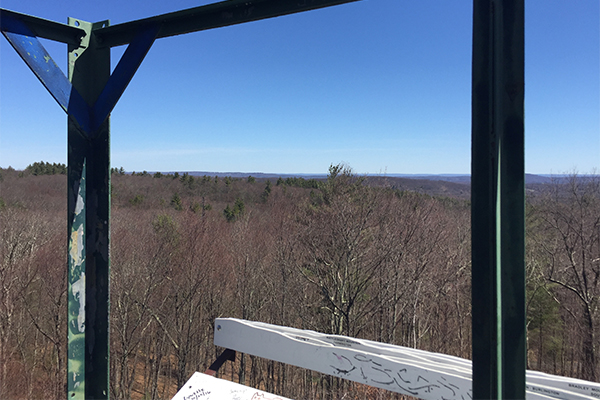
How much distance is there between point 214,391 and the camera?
2414 millimetres

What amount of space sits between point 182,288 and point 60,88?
17903 mm

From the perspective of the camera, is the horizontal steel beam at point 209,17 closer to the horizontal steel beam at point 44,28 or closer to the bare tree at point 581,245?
the horizontal steel beam at point 44,28

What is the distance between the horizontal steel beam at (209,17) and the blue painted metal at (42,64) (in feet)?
0.92

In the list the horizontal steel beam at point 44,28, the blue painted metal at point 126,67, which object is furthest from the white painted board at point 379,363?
the horizontal steel beam at point 44,28

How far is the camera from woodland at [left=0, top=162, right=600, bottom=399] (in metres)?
15.8

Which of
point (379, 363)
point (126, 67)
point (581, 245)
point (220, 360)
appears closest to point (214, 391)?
point (220, 360)

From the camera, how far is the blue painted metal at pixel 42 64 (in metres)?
1.52

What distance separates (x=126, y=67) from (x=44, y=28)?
0.36 meters

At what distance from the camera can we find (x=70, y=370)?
67.3 inches

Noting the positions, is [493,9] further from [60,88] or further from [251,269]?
[251,269]

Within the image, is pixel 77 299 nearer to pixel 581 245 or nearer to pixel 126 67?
pixel 126 67

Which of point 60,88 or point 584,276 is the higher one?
point 60,88

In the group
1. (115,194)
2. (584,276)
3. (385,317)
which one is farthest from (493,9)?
(115,194)

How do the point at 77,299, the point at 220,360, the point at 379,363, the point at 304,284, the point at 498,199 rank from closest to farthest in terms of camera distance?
the point at 498,199 < the point at 77,299 < the point at 379,363 < the point at 220,360 < the point at 304,284
